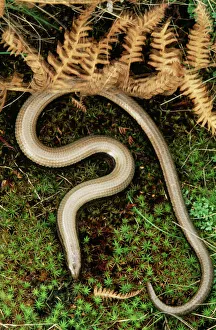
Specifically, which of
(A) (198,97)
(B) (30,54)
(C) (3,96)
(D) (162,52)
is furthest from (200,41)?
(C) (3,96)

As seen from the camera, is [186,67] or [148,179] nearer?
[186,67]

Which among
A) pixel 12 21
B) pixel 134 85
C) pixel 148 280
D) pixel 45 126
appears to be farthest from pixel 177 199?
pixel 12 21

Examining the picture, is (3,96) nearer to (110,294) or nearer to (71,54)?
A: (71,54)

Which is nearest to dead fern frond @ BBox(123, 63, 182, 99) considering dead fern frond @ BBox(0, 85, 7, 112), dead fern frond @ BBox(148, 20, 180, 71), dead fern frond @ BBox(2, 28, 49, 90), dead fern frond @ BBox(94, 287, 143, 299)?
dead fern frond @ BBox(148, 20, 180, 71)

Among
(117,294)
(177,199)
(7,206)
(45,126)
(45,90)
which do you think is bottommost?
(117,294)

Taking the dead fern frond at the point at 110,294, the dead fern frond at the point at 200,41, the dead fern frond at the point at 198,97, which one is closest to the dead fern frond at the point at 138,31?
the dead fern frond at the point at 200,41

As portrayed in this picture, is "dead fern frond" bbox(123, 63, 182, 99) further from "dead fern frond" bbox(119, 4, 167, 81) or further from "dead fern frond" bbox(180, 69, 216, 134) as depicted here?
"dead fern frond" bbox(119, 4, 167, 81)

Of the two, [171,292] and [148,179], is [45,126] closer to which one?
[148,179]
